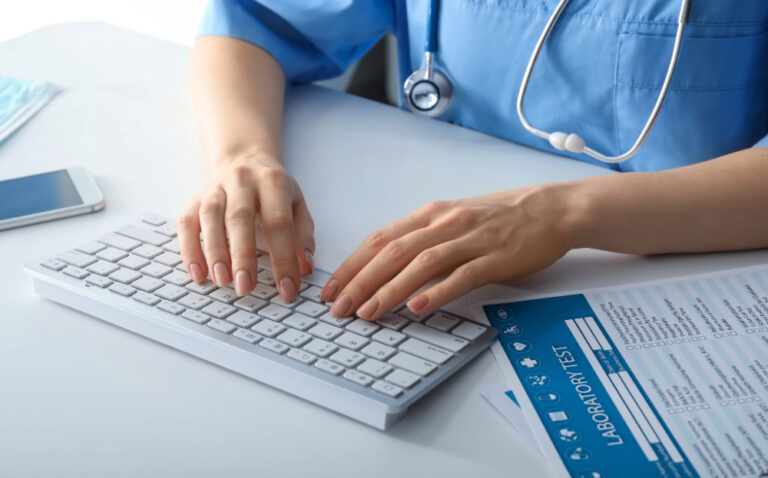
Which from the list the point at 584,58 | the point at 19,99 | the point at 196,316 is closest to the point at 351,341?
the point at 196,316

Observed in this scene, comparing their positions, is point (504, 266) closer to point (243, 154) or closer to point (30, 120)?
point (243, 154)

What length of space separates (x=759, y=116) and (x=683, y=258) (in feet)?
0.80

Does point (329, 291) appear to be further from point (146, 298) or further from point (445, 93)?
point (445, 93)

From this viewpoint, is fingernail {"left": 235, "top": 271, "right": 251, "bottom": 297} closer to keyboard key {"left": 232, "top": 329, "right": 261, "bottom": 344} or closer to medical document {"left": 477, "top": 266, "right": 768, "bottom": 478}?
keyboard key {"left": 232, "top": 329, "right": 261, "bottom": 344}

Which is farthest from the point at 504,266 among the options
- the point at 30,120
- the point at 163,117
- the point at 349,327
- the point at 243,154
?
the point at 30,120

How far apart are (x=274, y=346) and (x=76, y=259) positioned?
0.74 ft

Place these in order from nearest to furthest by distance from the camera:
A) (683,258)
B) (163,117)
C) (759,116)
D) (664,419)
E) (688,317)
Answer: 1. (664,419)
2. (688,317)
3. (683,258)
4. (759,116)
5. (163,117)

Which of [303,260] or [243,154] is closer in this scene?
[303,260]

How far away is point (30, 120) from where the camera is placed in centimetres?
96

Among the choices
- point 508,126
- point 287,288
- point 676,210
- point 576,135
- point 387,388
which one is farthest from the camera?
point 508,126

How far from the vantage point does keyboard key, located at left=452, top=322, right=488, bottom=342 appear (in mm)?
605

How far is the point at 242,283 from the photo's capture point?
0.64 m

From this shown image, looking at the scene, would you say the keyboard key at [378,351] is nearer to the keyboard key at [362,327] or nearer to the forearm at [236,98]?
the keyboard key at [362,327]

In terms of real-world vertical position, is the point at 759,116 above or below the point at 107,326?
above
